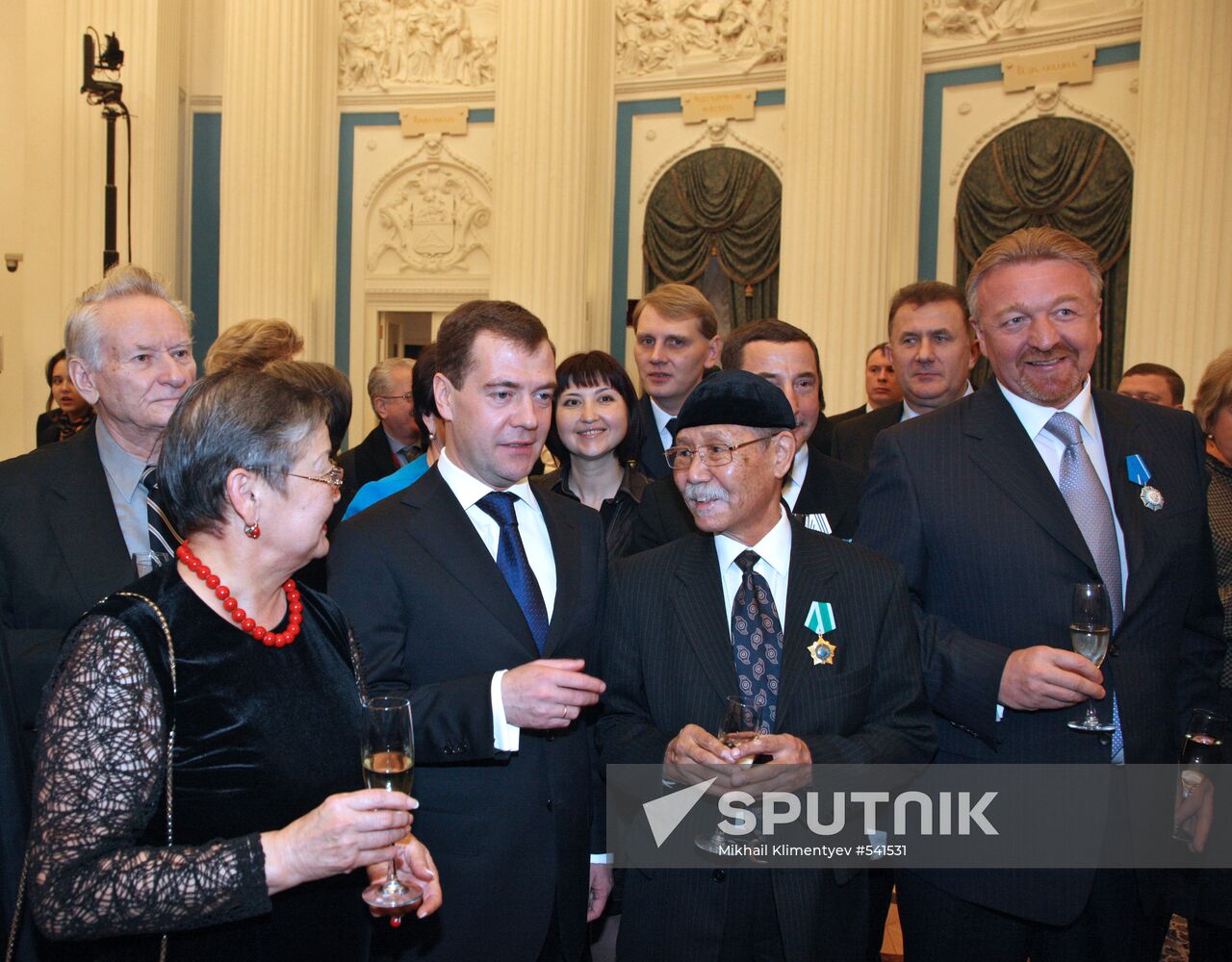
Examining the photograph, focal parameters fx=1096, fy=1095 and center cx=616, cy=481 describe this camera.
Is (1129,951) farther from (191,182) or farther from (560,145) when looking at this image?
(191,182)

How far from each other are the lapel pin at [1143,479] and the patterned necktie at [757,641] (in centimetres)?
102

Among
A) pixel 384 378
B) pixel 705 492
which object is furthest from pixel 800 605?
pixel 384 378

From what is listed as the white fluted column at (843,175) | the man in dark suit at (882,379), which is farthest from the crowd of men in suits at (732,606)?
the white fluted column at (843,175)

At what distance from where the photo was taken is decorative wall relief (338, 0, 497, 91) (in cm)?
1195

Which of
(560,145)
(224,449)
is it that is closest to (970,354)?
(224,449)

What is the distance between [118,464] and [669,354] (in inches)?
94.3

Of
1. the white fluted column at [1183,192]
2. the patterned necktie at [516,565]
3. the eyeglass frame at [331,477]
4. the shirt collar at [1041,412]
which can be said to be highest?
the white fluted column at [1183,192]

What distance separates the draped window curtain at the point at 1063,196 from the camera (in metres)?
9.29

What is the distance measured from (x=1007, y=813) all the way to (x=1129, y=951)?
1.43 ft

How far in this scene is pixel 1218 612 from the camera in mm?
2973

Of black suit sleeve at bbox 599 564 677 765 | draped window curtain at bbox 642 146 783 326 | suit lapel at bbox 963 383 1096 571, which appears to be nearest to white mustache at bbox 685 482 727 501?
black suit sleeve at bbox 599 564 677 765

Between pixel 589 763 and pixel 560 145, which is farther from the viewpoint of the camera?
pixel 560 145

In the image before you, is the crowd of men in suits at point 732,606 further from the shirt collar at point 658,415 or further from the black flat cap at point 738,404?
the shirt collar at point 658,415

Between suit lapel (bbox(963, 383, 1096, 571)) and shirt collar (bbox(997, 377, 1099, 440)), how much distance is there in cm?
2
